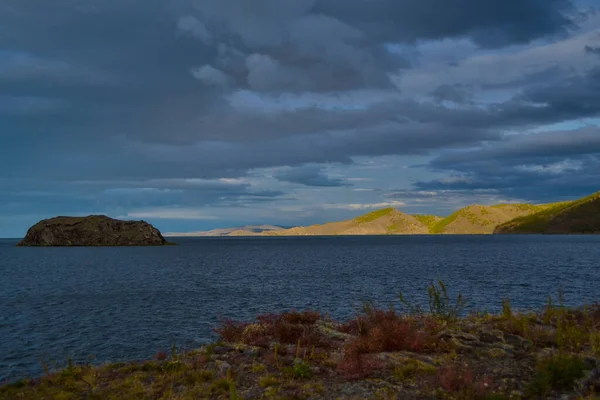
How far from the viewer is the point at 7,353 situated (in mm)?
28094

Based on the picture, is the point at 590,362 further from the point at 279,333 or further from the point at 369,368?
the point at 279,333

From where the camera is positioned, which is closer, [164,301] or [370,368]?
[370,368]

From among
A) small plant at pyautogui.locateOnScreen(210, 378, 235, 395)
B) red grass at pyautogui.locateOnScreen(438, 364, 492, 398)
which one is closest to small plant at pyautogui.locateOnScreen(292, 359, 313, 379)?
small plant at pyautogui.locateOnScreen(210, 378, 235, 395)

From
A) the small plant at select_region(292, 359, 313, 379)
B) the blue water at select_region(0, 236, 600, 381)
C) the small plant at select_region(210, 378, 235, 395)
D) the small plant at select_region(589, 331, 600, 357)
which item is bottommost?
the blue water at select_region(0, 236, 600, 381)

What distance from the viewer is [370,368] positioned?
15477 millimetres

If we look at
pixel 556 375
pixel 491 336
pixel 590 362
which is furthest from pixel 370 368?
pixel 590 362

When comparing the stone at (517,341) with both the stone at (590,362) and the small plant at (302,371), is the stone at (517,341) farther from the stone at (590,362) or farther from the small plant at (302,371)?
the small plant at (302,371)

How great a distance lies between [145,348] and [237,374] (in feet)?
50.3

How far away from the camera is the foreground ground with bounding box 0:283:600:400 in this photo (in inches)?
529

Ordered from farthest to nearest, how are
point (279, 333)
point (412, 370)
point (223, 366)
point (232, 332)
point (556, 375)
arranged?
1. point (232, 332)
2. point (279, 333)
3. point (223, 366)
4. point (412, 370)
5. point (556, 375)

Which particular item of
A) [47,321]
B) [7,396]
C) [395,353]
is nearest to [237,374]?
[395,353]

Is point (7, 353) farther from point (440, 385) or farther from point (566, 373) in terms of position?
point (566, 373)

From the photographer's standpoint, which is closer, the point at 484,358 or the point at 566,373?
the point at 566,373

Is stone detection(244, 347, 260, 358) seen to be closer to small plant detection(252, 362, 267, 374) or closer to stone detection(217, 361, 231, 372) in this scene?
stone detection(217, 361, 231, 372)
